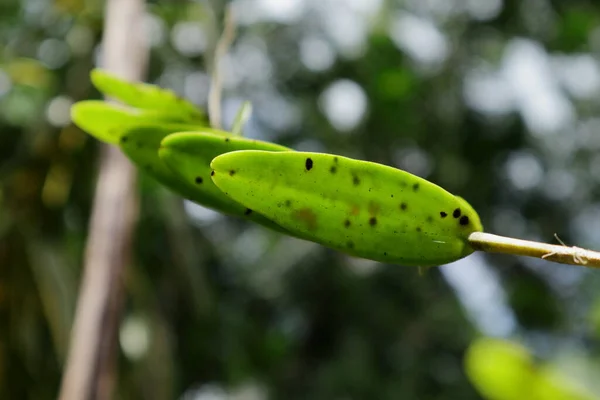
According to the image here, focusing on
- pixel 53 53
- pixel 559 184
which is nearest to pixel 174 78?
pixel 53 53

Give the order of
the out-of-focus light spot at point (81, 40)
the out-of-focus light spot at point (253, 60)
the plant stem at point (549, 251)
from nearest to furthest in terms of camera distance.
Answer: the plant stem at point (549, 251), the out-of-focus light spot at point (81, 40), the out-of-focus light spot at point (253, 60)

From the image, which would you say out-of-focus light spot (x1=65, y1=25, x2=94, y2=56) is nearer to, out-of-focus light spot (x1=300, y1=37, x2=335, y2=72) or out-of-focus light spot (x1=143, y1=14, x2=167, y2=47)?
out-of-focus light spot (x1=143, y1=14, x2=167, y2=47)

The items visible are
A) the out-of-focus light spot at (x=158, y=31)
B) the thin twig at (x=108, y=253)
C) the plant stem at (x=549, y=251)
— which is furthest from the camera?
the out-of-focus light spot at (x=158, y=31)

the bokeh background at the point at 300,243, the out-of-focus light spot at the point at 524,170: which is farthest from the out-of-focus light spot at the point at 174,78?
the out-of-focus light spot at the point at 524,170

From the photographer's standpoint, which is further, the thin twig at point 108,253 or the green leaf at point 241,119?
the thin twig at point 108,253

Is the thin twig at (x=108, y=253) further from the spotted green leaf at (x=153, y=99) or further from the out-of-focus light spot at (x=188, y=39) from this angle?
the out-of-focus light spot at (x=188, y=39)

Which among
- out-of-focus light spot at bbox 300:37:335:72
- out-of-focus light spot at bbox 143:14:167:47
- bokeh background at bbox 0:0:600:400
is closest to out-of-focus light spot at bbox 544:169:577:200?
bokeh background at bbox 0:0:600:400
